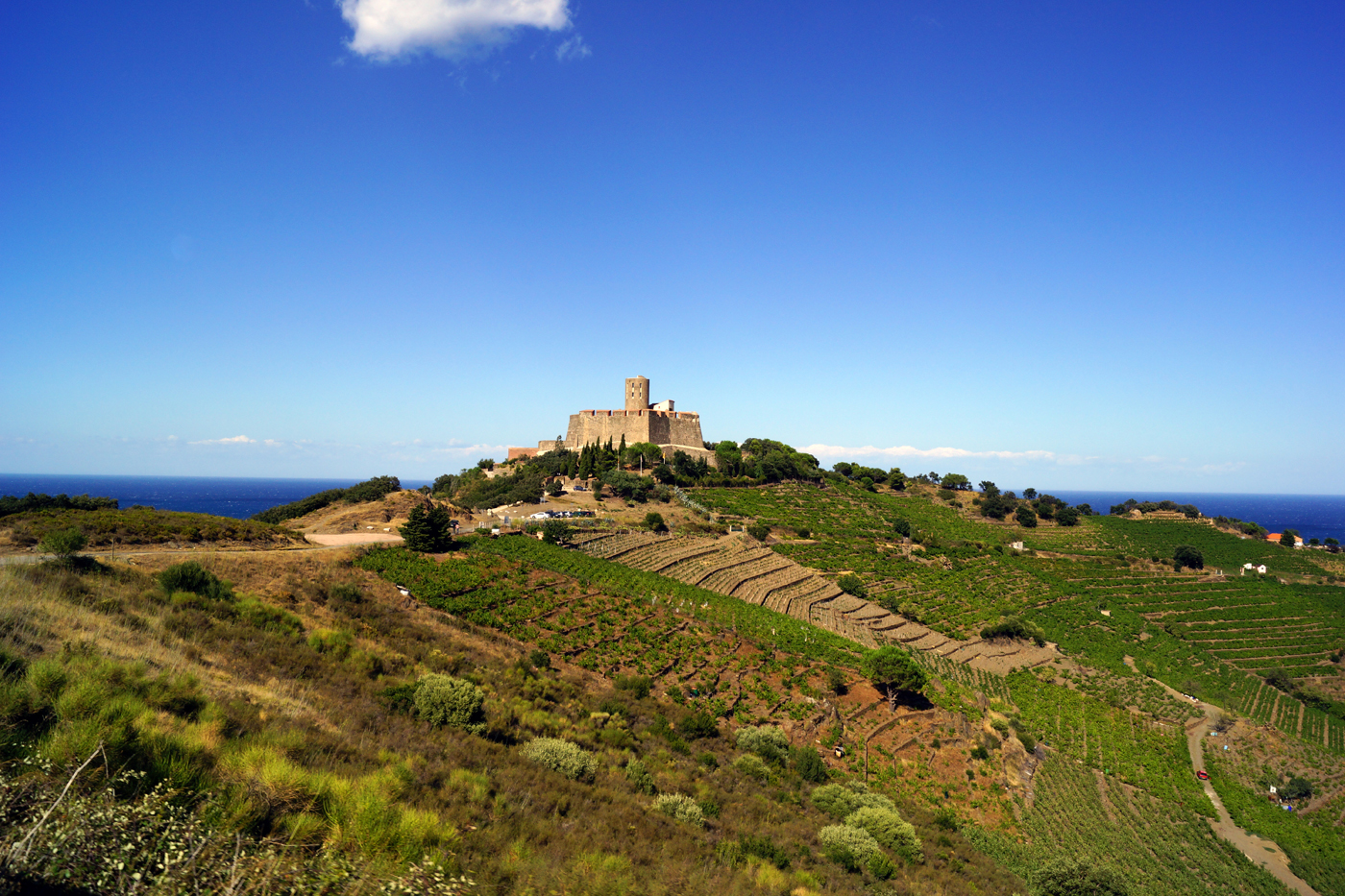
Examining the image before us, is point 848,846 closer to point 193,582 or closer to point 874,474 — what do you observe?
point 193,582

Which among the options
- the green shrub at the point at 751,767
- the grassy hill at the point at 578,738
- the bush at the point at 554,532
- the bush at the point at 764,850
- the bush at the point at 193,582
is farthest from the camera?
the bush at the point at 554,532

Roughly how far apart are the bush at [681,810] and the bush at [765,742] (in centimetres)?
706

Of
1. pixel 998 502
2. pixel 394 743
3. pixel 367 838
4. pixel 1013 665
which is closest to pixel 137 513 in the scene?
pixel 394 743

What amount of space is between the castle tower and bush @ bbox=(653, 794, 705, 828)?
60015 mm

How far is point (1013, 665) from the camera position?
35.1 m

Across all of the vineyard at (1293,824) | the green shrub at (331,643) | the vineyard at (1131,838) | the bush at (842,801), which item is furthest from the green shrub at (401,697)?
the vineyard at (1293,824)

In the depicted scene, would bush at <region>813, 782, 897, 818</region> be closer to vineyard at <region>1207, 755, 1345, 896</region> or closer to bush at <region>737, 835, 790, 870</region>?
bush at <region>737, 835, 790, 870</region>

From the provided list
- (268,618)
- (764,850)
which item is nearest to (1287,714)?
(764,850)

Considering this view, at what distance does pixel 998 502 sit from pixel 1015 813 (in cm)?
6477

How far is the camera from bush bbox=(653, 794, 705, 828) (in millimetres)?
10586

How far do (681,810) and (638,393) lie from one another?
201ft

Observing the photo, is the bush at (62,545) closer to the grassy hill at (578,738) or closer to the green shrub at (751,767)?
the grassy hill at (578,738)

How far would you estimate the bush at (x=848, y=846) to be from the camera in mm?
11742

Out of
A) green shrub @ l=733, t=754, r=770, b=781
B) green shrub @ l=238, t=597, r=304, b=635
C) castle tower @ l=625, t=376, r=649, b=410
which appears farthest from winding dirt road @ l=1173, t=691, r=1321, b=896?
castle tower @ l=625, t=376, r=649, b=410
